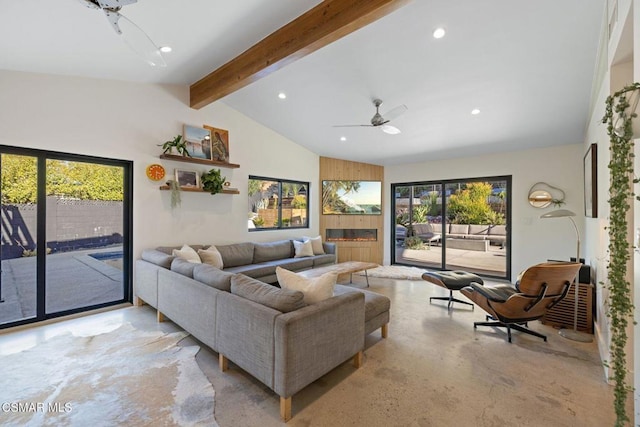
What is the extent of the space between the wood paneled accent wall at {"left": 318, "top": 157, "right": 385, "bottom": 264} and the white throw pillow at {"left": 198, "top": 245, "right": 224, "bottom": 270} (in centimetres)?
307

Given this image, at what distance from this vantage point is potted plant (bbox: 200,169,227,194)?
14.9ft

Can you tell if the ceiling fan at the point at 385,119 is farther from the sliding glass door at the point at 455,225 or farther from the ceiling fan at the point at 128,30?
the sliding glass door at the point at 455,225

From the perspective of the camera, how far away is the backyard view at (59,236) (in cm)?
318

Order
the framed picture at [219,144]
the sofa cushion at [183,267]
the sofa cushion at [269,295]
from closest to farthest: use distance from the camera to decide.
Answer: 1. the sofa cushion at [269,295]
2. the sofa cushion at [183,267]
3. the framed picture at [219,144]

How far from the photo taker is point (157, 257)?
11.7ft

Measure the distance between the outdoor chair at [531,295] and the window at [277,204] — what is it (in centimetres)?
407

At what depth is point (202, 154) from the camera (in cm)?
468

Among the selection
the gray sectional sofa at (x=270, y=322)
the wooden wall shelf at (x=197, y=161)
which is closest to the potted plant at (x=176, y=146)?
the wooden wall shelf at (x=197, y=161)

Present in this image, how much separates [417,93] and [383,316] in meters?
2.84

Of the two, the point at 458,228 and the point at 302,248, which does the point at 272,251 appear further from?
the point at 458,228

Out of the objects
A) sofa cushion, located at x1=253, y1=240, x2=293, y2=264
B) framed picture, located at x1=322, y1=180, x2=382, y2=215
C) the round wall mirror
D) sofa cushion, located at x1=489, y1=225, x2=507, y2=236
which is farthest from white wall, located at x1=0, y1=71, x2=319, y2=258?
the round wall mirror

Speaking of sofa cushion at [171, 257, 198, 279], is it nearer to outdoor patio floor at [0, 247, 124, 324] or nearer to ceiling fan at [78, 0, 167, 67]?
outdoor patio floor at [0, 247, 124, 324]

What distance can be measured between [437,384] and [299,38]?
3.34m

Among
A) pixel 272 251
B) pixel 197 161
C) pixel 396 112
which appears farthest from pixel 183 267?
pixel 396 112
